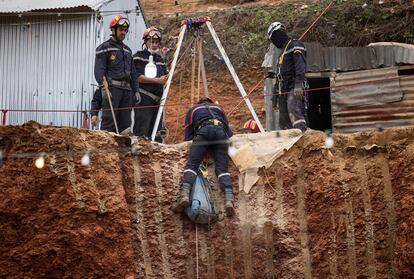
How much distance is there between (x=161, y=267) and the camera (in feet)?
34.1

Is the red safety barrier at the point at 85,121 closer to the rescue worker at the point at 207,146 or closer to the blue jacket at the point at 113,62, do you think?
the blue jacket at the point at 113,62

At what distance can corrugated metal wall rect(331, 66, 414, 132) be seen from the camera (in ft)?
46.3

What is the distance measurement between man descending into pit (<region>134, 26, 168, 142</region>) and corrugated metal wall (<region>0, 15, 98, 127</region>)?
2064 millimetres

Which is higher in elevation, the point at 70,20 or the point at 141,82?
the point at 70,20

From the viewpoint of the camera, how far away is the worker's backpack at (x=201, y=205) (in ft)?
33.8

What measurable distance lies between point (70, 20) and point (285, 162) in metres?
6.14

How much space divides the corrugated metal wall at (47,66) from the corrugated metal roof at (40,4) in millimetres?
251

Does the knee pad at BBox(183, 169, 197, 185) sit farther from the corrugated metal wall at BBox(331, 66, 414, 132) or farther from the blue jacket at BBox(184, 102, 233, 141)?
the corrugated metal wall at BBox(331, 66, 414, 132)

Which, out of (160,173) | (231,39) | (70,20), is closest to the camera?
(160,173)

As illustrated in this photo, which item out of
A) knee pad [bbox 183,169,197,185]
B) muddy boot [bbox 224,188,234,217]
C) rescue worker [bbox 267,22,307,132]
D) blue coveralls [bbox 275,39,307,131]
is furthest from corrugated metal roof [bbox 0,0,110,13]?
muddy boot [bbox 224,188,234,217]

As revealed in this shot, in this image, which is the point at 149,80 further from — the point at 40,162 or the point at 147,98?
the point at 40,162

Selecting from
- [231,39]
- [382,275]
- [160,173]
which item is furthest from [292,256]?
[231,39]

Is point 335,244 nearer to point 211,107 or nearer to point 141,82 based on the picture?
point 211,107

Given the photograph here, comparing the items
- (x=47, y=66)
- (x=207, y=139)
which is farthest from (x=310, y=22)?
(x=207, y=139)
